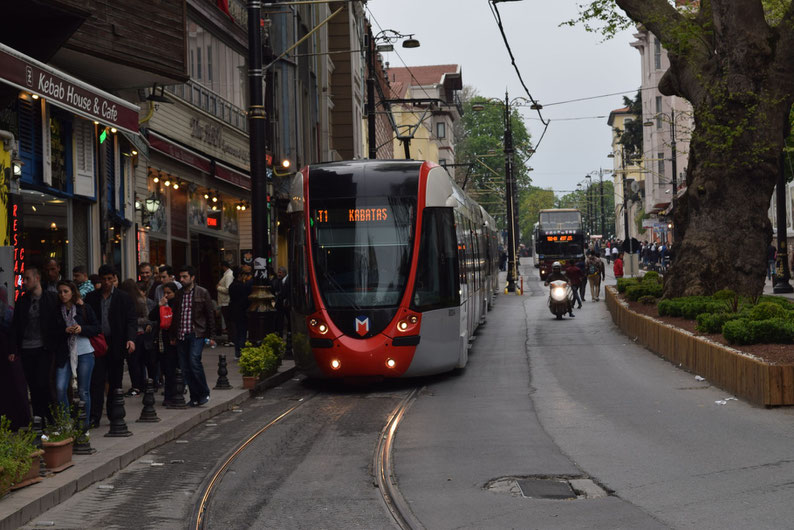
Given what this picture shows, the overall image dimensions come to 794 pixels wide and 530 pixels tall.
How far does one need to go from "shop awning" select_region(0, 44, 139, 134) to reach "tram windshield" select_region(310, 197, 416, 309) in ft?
10.7

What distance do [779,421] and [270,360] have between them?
7.99m

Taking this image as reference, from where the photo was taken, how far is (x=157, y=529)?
776 cm

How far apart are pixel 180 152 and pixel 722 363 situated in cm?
1334

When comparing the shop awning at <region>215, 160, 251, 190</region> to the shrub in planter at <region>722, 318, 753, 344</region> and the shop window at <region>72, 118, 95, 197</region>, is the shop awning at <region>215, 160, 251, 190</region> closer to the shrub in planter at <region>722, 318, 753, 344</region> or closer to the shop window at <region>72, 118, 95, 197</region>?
the shop window at <region>72, 118, 95, 197</region>

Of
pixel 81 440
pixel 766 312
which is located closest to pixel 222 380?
pixel 81 440

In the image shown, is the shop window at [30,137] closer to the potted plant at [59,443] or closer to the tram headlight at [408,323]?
the tram headlight at [408,323]

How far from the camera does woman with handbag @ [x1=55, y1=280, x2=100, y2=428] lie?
1136cm

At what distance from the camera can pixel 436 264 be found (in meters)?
16.5

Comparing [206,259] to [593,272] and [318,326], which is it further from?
[593,272]

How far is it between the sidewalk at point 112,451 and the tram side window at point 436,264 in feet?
9.42

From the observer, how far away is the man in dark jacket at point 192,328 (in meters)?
14.0

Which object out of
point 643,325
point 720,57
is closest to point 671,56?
point 720,57

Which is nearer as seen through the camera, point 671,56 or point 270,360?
point 270,360

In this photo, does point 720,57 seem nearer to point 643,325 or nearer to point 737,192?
point 737,192
